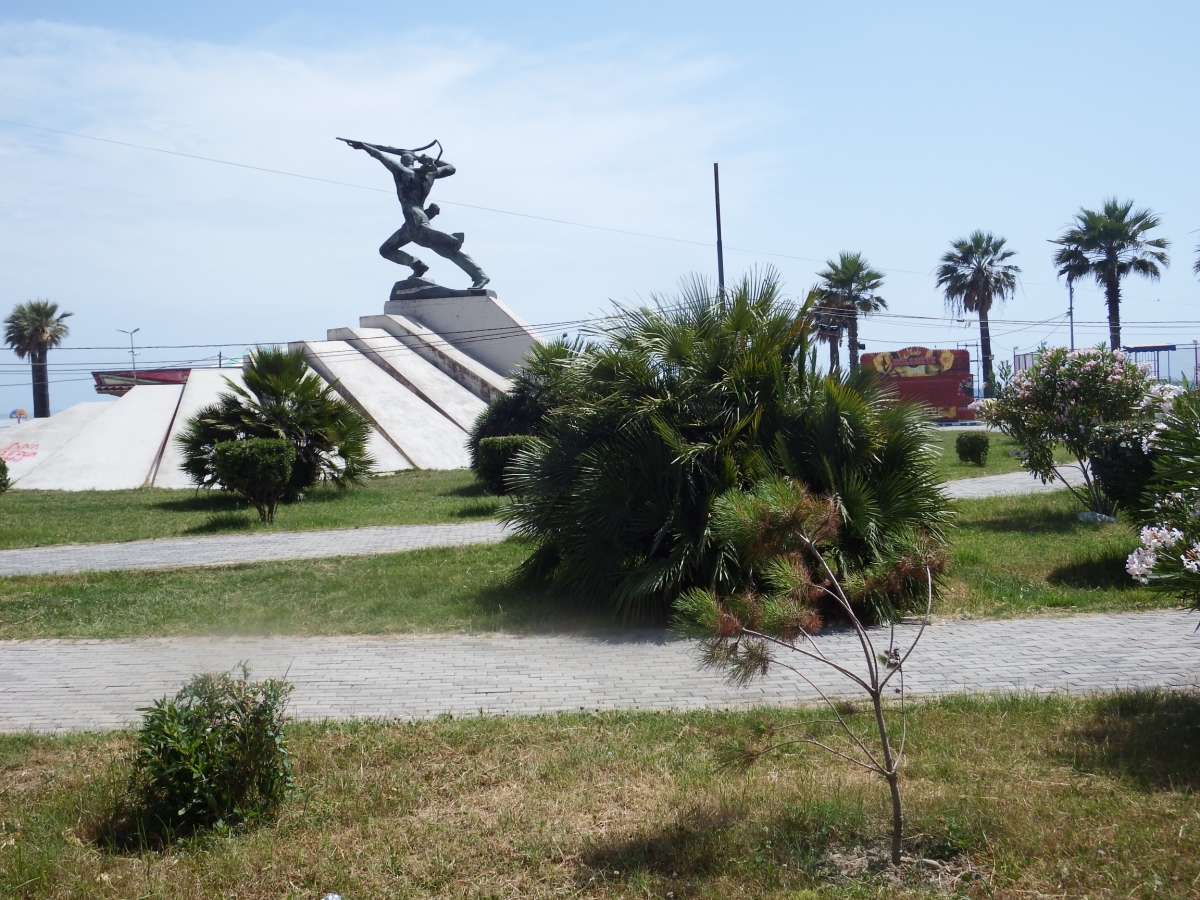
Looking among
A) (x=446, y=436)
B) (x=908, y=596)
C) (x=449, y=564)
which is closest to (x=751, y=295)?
(x=908, y=596)

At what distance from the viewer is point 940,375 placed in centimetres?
5044

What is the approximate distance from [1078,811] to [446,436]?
2446cm

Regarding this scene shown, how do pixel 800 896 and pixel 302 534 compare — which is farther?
pixel 302 534

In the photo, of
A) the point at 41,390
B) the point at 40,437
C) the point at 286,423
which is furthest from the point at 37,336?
the point at 286,423

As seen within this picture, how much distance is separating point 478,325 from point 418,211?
444 cm

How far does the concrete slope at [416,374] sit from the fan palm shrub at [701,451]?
787 inches

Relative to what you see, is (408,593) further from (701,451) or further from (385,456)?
(385,456)

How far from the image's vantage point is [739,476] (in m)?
8.41

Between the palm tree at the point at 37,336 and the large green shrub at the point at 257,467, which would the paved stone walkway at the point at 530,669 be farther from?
the palm tree at the point at 37,336

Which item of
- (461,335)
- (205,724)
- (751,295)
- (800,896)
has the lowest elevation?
(800,896)

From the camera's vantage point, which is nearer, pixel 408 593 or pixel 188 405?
pixel 408 593

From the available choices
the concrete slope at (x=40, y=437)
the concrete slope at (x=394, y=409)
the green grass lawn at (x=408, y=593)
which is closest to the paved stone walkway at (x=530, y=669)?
the green grass lawn at (x=408, y=593)

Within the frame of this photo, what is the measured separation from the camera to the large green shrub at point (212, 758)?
14.9 ft

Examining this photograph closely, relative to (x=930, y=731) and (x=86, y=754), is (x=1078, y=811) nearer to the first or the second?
(x=930, y=731)
